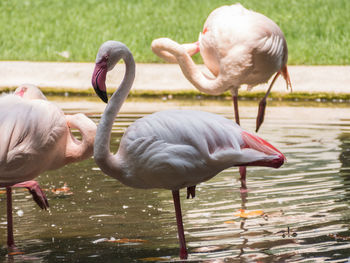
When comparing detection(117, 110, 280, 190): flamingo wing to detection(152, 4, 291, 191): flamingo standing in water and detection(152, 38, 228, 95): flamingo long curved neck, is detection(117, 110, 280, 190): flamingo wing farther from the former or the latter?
detection(152, 38, 228, 95): flamingo long curved neck

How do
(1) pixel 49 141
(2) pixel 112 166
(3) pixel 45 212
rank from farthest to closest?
1. (3) pixel 45 212
2. (1) pixel 49 141
3. (2) pixel 112 166

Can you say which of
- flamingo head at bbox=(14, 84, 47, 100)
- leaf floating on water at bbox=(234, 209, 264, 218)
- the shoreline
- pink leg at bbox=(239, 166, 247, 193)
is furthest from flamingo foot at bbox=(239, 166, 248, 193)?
the shoreline

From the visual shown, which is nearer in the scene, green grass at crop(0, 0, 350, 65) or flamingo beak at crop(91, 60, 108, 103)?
flamingo beak at crop(91, 60, 108, 103)

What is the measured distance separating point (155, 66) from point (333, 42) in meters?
3.02

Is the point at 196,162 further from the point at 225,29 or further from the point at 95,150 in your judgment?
the point at 225,29

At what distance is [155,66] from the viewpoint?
1127 centimetres

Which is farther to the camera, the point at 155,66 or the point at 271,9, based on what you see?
the point at 271,9

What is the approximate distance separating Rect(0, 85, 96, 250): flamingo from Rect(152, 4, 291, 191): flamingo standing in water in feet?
6.46

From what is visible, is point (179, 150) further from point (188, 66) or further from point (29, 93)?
point (188, 66)

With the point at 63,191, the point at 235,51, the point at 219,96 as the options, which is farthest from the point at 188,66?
the point at 219,96

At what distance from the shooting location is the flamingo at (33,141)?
4.49m

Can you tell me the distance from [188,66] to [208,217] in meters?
1.99

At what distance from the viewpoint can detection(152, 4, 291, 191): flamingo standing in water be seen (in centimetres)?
648

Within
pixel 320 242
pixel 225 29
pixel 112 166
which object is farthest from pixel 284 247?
pixel 225 29
